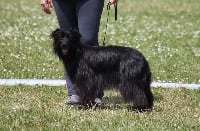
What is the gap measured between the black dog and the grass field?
24cm

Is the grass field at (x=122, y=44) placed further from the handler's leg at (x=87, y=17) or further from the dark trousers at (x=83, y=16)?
the handler's leg at (x=87, y=17)

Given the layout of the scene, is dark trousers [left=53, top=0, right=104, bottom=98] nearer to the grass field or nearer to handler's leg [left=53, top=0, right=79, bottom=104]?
handler's leg [left=53, top=0, right=79, bottom=104]

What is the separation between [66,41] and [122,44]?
20.3ft

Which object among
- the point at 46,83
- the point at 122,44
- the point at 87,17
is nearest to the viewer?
the point at 87,17

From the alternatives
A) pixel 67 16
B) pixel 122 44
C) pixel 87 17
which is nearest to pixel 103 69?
pixel 87 17

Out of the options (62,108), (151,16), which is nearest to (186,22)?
(151,16)

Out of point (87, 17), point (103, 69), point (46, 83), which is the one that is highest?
point (87, 17)

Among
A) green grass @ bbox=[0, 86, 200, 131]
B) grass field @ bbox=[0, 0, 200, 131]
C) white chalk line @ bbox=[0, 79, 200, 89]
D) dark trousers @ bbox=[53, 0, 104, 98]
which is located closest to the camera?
green grass @ bbox=[0, 86, 200, 131]

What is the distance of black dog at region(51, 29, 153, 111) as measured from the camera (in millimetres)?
6910

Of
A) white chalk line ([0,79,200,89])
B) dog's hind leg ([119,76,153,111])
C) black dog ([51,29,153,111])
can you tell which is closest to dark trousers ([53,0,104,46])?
black dog ([51,29,153,111])

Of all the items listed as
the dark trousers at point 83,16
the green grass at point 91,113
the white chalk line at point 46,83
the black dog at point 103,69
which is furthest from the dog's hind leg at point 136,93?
the white chalk line at point 46,83

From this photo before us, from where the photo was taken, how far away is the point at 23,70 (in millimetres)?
9648

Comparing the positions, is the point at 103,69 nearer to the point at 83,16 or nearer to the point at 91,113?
the point at 91,113

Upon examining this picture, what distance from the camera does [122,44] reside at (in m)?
12.9
